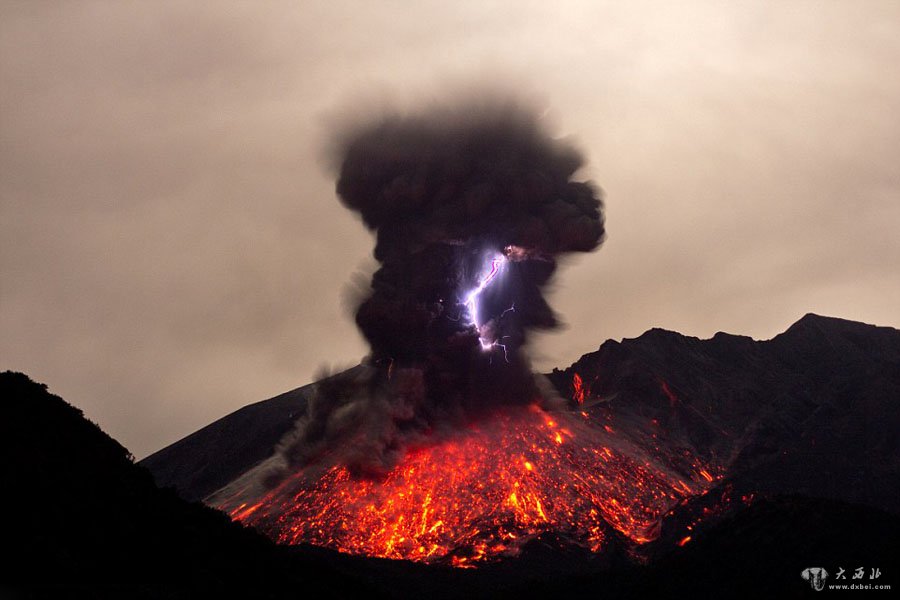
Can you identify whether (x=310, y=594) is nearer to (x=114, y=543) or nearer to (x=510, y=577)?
(x=114, y=543)

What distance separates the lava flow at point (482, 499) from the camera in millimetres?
105312

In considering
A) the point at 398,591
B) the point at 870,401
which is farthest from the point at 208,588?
the point at 870,401

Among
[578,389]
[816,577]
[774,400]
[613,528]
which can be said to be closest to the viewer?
[816,577]

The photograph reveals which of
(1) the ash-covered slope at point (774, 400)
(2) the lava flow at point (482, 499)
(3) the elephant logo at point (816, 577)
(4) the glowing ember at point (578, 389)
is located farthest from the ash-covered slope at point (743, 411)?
(3) the elephant logo at point (816, 577)

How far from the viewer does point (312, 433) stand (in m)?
127

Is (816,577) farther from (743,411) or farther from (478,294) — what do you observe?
(743,411)

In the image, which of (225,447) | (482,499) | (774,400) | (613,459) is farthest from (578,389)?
(225,447)

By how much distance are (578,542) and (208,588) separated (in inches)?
2551

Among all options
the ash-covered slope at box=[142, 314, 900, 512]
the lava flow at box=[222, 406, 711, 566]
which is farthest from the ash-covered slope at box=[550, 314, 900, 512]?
the lava flow at box=[222, 406, 711, 566]

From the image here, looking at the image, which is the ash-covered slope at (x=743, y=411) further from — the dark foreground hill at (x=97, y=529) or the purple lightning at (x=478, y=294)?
the dark foreground hill at (x=97, y=529)

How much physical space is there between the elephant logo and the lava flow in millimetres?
29248

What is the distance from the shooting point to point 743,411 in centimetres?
15100

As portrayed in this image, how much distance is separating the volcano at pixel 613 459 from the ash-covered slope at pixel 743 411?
11.2 inches

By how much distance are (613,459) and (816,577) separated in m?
48.3
